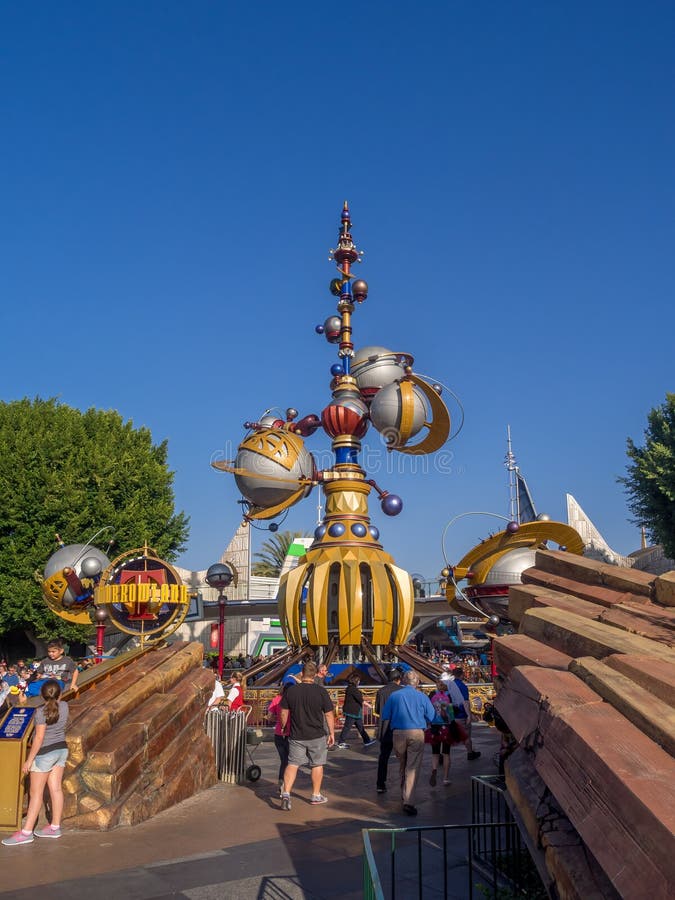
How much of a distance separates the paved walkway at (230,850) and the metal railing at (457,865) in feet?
0.73

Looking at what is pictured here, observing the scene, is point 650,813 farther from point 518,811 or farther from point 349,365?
point 349,365

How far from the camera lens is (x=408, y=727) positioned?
8508 mm

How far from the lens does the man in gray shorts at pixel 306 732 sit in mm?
8281

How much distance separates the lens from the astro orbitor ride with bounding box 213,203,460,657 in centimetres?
1958

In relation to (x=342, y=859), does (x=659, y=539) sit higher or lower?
higher

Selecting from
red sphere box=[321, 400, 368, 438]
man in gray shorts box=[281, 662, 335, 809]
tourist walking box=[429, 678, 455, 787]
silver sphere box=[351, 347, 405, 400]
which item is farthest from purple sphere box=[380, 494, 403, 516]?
man in gray shorts box=[281, 662, 335, 809]

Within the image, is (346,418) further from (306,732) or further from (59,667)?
(306,732)

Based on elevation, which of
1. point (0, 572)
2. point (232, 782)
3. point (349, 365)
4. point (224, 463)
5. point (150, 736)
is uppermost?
point (349, 365)

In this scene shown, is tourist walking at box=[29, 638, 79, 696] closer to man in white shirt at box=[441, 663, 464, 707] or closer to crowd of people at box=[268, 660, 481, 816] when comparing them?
crowd of people at box=[268, 660, 481, 816]

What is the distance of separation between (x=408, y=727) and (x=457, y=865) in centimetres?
249

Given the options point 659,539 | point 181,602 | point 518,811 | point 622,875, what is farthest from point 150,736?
point 659,539

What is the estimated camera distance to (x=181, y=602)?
1770cm

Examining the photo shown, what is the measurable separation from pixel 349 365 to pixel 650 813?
2022 cm

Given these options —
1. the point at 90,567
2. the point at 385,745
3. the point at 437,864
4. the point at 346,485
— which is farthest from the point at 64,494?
the point at 437,864
